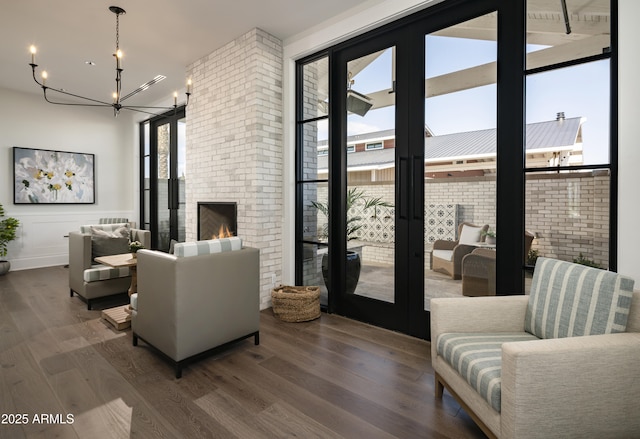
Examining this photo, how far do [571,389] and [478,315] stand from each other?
0.61 meters

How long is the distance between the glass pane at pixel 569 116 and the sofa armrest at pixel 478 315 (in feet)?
3.42

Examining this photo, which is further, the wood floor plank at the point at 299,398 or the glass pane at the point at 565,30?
the glass pane at the point at 565,30

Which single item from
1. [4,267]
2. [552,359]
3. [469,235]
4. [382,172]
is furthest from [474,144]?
[4,267]

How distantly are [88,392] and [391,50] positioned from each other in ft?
11.7

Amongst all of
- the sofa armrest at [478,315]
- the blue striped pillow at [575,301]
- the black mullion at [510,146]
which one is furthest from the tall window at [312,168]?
the blue striped pillow at [575,301]

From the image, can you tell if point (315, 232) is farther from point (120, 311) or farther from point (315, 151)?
point (120, 311)

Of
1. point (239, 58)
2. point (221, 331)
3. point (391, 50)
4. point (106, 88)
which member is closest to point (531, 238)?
point (391, 50)

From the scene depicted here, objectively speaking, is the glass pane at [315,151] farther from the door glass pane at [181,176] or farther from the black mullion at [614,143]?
the door glass pane at [181,176]

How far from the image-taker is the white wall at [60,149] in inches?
219

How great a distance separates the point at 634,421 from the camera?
4.57 feet

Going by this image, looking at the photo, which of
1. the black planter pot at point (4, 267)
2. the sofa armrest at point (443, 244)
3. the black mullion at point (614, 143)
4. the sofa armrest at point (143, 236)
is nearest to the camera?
the black mullion at point (614, 143)

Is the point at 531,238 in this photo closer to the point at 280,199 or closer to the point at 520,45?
the point at 520,45

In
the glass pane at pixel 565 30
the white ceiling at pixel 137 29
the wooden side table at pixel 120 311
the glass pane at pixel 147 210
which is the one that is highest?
the white ceiling at pixel 137 29

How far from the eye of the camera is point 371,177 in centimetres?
329
